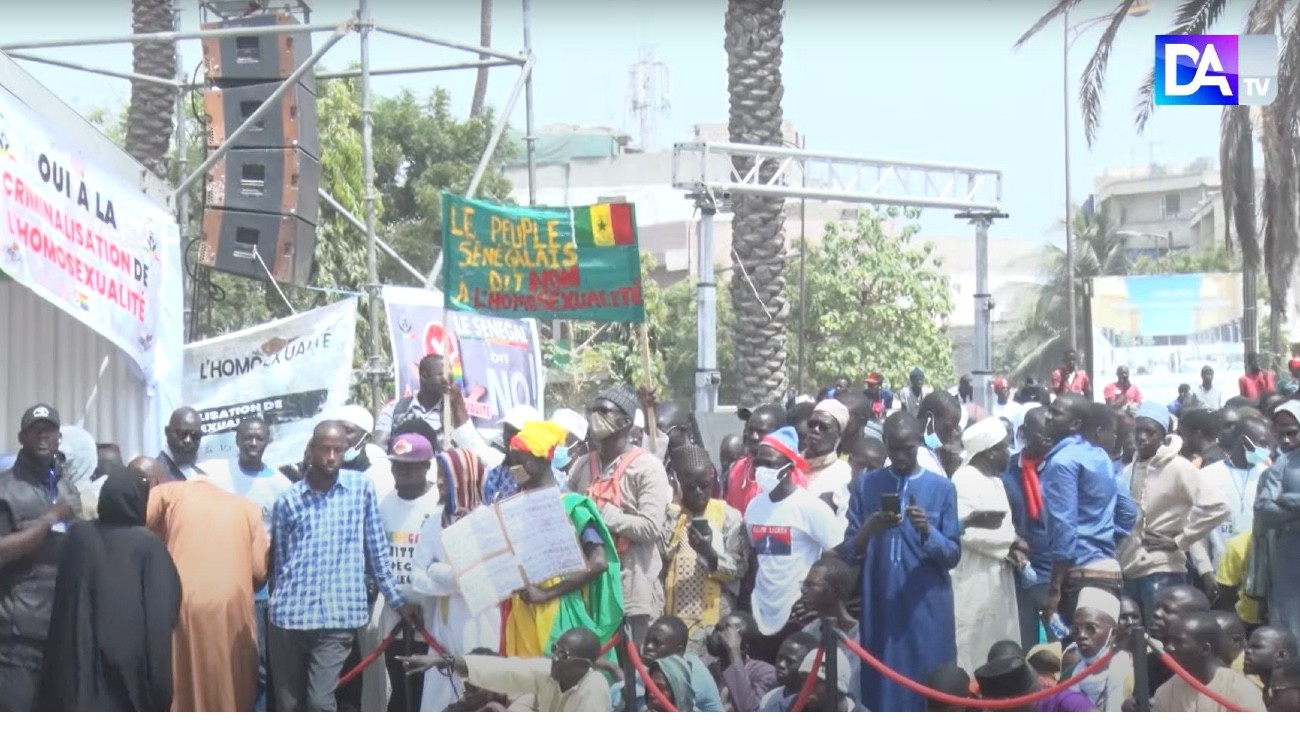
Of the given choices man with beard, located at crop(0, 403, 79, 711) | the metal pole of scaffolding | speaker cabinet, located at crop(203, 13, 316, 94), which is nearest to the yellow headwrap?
man with beard, located at crop(0, 403, 79, 711)

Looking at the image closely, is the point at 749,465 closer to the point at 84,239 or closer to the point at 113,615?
the point at 84,239

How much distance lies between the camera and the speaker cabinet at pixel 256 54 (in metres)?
14.4

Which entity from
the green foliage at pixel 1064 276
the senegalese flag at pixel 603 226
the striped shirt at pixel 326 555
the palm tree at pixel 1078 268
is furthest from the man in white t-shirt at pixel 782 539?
the palm tree at pixel 1078 268

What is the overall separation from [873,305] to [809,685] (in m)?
37.0

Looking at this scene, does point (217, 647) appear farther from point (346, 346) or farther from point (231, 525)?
point (346, 346)

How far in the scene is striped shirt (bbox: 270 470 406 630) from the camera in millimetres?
7855

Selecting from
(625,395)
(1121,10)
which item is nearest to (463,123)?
(1121,10)

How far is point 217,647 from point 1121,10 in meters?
11.6

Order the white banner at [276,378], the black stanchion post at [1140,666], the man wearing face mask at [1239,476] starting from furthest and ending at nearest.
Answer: the white banner at [276,378] < the man wearing face mask at [1239,476] < the black stanchion post at [1140,666]

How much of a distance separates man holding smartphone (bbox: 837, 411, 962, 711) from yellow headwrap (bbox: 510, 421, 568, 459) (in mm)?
Result: 1273

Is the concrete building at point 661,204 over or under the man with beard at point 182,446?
over

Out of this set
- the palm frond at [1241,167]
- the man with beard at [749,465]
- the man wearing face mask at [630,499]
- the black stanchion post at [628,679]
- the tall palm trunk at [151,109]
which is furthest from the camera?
the tall palm trunk at [151,109]

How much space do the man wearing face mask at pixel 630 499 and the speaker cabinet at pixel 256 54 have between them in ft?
24.2

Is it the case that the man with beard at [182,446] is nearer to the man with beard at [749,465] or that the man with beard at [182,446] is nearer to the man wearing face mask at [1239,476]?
the man with beard at [749,465]
